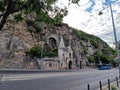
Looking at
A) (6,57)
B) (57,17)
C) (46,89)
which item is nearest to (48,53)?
(6,57)

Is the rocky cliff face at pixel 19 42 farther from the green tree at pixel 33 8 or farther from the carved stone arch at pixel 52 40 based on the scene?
the green tree at pixel 33 8

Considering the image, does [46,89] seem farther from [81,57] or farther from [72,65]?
[81,57]

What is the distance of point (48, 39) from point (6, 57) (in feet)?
73.1

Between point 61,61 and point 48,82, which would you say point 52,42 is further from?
point 48,82

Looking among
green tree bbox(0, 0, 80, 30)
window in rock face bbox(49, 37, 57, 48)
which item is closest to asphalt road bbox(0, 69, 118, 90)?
green tree bbox(0, 0, 80, 30)

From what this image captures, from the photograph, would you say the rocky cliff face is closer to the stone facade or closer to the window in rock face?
the window in rock face

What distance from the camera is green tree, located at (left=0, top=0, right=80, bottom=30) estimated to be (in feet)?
25.8

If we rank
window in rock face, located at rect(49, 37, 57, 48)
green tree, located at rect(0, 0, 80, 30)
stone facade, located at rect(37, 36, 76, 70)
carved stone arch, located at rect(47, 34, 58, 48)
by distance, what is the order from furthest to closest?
window in rock face, located at rect(49, 37, 57, 48) → carved stone arch, located at rect(47, 34, 58, 48) → stone facade, located at rect(37, 36, 76, 70) → green tree, located at rect(0, 0, 80, 30)

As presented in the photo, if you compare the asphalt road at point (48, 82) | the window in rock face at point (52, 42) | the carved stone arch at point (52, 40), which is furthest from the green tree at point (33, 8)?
the window in rock face at point (52, 42)

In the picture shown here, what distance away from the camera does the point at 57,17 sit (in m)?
9.02

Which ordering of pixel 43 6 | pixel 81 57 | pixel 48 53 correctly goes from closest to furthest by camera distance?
pixel 43 6
pixel 48 53
pixel 81 57

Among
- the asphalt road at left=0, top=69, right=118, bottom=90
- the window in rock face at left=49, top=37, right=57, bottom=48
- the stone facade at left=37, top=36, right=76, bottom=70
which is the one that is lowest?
the asphalt road at left=0, top=69, right=118, bottom=90

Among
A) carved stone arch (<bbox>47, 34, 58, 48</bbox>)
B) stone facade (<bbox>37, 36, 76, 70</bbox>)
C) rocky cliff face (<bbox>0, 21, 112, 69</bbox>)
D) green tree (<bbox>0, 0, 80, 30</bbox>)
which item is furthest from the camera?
carved stone arch (<bbox>47, 34, 58, 48</bbox>)

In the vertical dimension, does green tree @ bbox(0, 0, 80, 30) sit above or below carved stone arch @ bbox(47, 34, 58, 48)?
below
